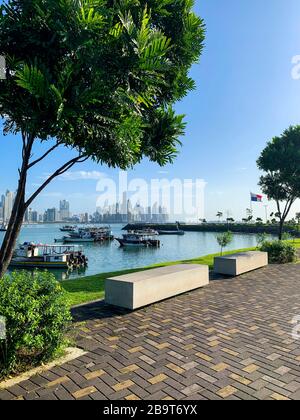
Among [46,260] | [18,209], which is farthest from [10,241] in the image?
[46,260]

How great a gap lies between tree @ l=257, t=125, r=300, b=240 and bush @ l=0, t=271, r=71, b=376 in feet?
66.4

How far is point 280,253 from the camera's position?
17.2 metres

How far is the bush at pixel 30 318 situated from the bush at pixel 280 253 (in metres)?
15.3

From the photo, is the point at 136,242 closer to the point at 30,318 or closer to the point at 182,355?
the point at 182,355

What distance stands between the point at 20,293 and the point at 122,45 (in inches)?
195

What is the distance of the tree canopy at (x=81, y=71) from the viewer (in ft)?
16.4

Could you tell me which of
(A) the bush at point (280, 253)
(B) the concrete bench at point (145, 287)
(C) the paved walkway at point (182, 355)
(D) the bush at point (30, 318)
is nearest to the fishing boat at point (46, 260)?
(A) the bush at point (280, 253)

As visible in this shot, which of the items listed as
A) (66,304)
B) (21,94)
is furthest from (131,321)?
(21,94)

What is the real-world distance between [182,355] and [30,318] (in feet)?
8.78

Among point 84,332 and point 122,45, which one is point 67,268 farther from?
point 122,45

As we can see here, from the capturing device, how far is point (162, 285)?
835 cm

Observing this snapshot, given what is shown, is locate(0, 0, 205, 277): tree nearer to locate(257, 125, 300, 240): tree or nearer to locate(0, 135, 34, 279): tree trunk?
locate(0, 135, 34, 279): tree trunk

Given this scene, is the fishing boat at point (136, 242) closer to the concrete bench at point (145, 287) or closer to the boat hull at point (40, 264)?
the boat hull at point (40, 264)
